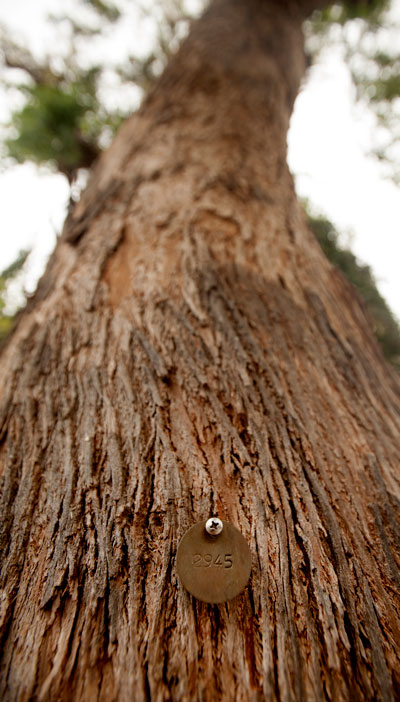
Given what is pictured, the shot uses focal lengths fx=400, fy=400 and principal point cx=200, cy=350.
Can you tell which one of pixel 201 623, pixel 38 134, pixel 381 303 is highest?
pixel 38 134

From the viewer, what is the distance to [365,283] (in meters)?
6.62

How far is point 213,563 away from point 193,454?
0.39 metres

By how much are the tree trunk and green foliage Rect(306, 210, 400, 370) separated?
3773 millimetres

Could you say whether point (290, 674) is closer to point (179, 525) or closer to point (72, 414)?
point (179, 525)

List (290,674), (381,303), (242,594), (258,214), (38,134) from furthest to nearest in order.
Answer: (381,303) → (38,134) → (258,214) → (242,594) → (290,674)

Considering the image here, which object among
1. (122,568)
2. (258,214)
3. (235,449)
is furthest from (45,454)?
(258,214)

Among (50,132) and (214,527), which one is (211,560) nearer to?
(214,527)

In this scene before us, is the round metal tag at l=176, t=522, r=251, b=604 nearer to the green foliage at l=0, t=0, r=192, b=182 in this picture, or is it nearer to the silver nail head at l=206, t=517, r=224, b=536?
the silver nail head at l=206, t=517, r=224, b=536

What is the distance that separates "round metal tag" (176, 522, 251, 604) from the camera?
3.52ft

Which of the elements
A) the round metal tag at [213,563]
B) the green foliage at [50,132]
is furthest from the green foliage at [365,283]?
the round metal tag at [213,563]

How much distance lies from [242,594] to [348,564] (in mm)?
348

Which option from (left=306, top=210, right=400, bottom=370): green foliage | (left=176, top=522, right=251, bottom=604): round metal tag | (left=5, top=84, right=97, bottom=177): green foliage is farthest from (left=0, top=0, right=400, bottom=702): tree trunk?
(left=306, top=210, right=400, bottom=370): green foliage

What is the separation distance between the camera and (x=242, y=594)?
1.13 meters

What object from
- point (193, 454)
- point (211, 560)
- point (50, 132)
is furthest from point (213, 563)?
point (50, 132)
